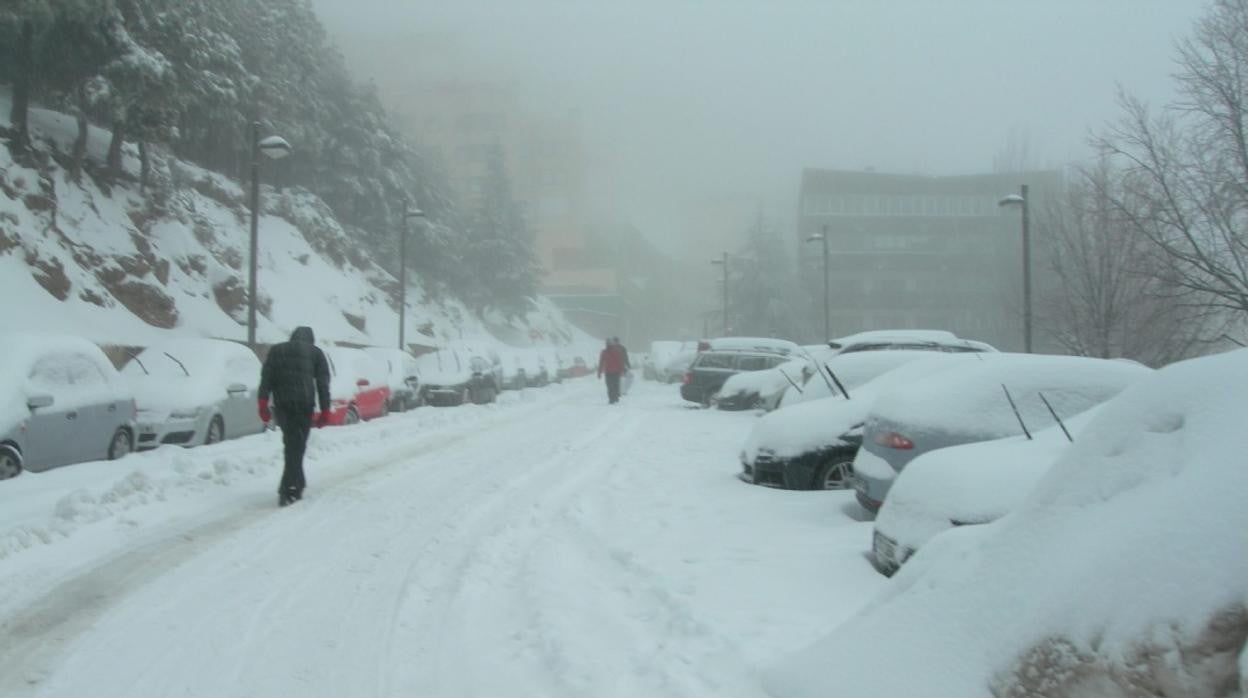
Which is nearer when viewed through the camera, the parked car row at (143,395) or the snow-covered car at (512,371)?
the parked car row at (143,395)

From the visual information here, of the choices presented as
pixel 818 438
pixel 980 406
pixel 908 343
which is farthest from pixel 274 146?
pixel 980 406

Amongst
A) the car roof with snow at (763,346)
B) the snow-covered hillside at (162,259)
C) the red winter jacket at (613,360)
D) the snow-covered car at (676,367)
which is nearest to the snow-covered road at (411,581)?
the snow-covered hillside at (162,259)

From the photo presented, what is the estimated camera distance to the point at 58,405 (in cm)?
1062

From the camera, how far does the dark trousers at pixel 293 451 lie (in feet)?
28.6

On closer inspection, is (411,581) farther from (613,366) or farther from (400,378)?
(613,366)

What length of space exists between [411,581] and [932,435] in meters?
4.27

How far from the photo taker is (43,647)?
4.62 m

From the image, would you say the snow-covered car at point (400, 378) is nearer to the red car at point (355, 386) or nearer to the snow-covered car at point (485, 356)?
the red car at point (355, 386)

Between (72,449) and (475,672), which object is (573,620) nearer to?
(475,672)

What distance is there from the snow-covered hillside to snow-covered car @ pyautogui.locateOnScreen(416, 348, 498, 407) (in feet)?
19.9

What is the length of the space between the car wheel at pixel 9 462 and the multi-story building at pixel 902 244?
59.3 meters

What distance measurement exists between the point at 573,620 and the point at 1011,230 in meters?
55.6

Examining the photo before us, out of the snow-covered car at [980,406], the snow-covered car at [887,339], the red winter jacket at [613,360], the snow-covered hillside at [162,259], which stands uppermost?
the snow-covered hillside at [162,259]

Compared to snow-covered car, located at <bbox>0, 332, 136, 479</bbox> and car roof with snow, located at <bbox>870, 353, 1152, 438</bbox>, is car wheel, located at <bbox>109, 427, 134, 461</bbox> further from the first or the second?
car roof with snow, located at <bbox>870, 353, 1152, 438</bbox>
